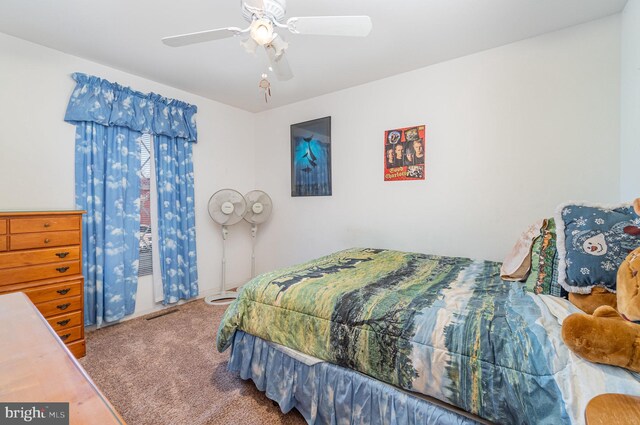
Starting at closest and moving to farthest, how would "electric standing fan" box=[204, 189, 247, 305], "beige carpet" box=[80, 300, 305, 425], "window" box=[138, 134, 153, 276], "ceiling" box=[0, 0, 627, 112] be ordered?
"beige carpet" box=[80, 300, 305, 425]
"ceiling" box=[0, 0, 627, 112]
"window" box=[138, 134, 153, 276]
"electric standing fan" box=[204, 189, 247, 305]

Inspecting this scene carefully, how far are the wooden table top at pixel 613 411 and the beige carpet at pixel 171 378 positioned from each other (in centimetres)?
138

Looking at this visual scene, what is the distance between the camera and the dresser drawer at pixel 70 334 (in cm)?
209

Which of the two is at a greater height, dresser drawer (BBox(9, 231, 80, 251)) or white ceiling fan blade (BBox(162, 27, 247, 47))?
white ceiling fan blade (BBox(162, 27, 247, 47))

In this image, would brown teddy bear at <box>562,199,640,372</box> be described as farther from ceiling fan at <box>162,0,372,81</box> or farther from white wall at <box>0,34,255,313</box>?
white wall at <box>0,34,255,313</box>

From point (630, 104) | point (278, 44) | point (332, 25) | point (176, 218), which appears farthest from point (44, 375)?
point (630, 104)

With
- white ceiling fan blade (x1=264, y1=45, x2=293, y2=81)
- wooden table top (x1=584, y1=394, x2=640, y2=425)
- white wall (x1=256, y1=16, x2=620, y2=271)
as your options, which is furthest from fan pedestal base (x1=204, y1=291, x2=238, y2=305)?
wooden table top (x1=584, y1=394, x2=640, y2=425)

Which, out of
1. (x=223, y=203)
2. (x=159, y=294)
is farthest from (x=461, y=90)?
(x=159, y=294)

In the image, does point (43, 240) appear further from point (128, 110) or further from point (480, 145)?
point (480, 145)

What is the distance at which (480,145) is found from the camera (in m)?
2.47

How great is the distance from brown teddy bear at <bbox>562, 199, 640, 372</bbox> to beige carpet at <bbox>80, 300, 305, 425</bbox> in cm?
138

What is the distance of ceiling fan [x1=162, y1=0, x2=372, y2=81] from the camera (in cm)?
137

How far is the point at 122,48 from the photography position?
238 centimetres

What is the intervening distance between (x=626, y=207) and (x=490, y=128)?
4.30 ft

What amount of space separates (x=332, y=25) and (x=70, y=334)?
2804 mm
